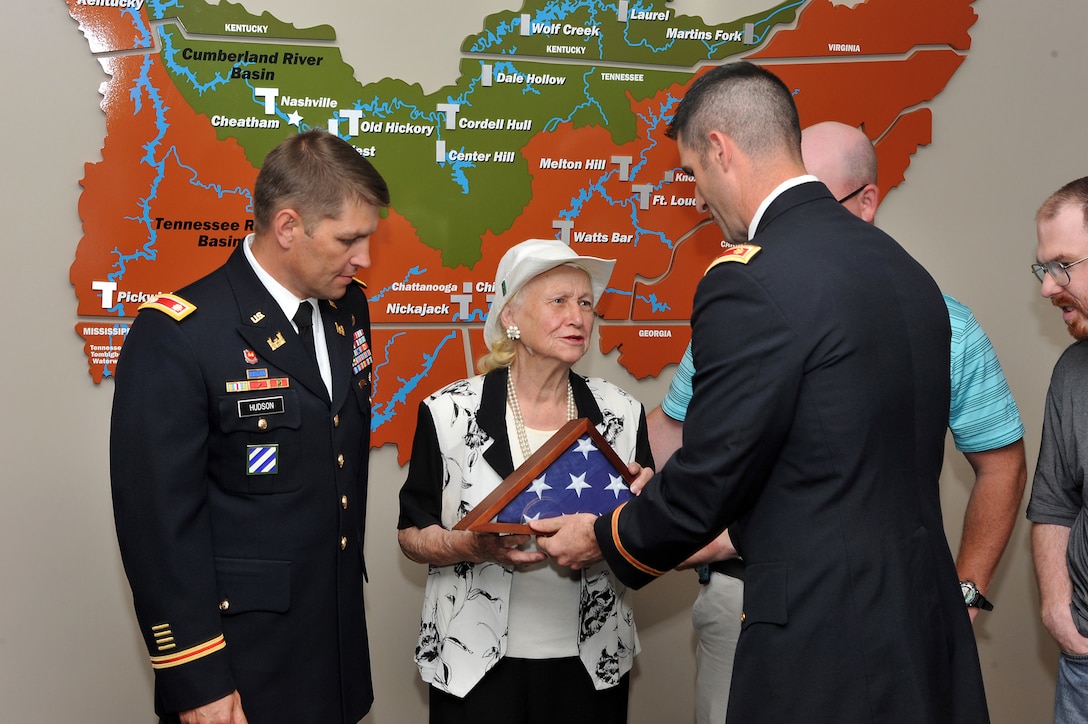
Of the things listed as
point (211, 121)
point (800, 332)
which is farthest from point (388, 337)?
point (800, 332)

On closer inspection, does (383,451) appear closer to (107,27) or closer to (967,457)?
(107,27)

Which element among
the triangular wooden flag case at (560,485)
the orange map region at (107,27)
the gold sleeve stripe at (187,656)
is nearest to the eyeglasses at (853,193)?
the triangular wooden flag case at (560,485)

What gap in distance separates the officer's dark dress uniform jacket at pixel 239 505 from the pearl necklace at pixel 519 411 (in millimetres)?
436

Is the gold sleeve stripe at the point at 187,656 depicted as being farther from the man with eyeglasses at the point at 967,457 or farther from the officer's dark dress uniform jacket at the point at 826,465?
the man with eyeglasses at the point at 967,457

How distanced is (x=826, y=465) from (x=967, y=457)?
0.99 m

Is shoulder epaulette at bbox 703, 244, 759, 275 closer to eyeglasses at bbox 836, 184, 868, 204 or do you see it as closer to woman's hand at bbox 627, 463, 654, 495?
woman's hand at bbox 627, 463, 654, 495

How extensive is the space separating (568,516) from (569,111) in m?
1.55

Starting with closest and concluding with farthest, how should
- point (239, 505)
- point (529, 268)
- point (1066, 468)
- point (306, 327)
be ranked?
point (239, 505) < point (306, 327) < point (1066, 468) < point (529, 268)

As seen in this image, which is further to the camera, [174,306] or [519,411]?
[519,411]

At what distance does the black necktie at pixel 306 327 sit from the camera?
2.23 m

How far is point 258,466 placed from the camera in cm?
210

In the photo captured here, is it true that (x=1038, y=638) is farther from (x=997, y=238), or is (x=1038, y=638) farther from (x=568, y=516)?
(x=568, y=516)

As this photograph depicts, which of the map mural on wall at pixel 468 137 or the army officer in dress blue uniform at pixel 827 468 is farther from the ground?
the map mural on wall at pixel 468 137

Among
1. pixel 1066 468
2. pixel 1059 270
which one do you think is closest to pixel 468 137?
pixel 1059 270
